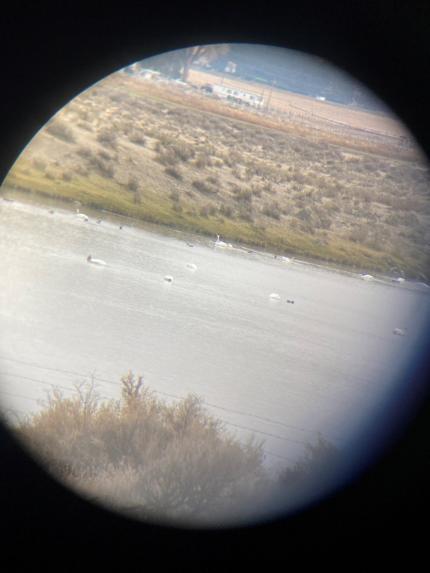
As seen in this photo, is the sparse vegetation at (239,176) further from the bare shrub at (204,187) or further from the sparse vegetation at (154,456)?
the sparse vegetation at (154,456)

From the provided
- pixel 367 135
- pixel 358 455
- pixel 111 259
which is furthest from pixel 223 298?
pixel 358 455

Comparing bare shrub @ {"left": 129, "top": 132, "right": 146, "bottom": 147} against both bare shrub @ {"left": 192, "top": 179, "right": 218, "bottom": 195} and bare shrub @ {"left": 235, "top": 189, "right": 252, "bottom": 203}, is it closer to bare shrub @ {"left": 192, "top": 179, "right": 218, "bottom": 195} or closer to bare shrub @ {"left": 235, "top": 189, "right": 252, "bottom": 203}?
bare shrub @ {"left": 192, "top": 179, "right": 218, "bottom": 195}

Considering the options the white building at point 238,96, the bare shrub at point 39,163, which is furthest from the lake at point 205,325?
the white building at point 238,96

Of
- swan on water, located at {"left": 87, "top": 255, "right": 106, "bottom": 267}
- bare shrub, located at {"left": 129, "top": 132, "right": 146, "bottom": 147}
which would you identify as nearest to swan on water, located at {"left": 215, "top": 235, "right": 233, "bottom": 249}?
swan on water, located at {"left": 87, "top": 255, "right": 106, "bottom": 267}

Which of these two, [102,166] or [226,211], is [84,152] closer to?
[102,166]

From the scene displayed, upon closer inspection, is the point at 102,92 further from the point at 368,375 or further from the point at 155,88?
the point at 368,375
